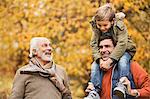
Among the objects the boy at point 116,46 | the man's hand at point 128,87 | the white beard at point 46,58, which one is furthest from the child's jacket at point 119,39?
the white beard at point 46,58

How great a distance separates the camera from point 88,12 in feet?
38.0

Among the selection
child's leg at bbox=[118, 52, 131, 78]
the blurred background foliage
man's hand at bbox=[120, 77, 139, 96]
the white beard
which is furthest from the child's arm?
the blurred background foliage

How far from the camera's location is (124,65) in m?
5.13

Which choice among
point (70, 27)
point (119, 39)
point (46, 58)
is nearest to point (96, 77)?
point (119, 39)

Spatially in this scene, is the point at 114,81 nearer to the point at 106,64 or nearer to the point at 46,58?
the point at 106,64

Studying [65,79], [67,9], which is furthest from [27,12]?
[65,79]

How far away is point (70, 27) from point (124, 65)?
22.4 ft

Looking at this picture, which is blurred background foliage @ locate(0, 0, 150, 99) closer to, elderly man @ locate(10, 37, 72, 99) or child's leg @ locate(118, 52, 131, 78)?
elderly man @ locate(10, 37, 72, 99)

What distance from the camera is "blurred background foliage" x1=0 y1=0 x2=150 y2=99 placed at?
37.9 ft

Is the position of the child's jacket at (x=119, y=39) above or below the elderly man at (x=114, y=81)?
above

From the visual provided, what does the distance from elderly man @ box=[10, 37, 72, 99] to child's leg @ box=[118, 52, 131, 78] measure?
0.94 metres

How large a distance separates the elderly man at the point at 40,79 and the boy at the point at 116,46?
72cm

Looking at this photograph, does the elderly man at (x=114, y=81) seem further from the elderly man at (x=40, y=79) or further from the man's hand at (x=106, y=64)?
the elderly man at (x=40, y=79)

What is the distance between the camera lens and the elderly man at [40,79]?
19.1 feet
